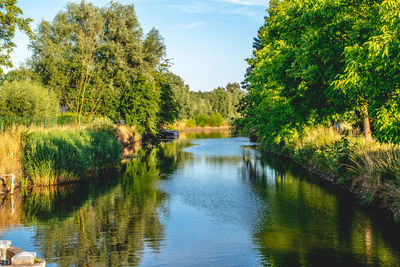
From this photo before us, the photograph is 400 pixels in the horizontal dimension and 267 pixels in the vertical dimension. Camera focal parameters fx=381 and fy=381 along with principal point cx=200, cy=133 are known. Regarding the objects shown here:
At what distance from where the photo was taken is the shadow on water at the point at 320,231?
8.53 metres

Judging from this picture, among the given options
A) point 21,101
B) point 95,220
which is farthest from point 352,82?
point 21,101

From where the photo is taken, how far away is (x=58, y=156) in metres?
17.4

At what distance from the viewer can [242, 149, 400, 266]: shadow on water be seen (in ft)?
28.0

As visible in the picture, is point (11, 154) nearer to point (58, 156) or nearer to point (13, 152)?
point (13, 152)

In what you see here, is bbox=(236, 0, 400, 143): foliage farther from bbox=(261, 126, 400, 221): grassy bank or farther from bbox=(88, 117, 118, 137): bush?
bbox=(88, 117, 118, 137): bush

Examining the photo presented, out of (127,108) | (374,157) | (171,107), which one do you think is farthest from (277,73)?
(171,107)

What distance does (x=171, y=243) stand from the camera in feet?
31.9

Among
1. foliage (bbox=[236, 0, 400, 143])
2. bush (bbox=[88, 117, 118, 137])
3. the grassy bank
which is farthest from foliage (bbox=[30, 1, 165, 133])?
foliage (bbox=[236, 0, 400, 143])

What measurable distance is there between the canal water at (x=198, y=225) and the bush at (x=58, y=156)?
3.08ft

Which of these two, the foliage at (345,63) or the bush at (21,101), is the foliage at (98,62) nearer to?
the bush at (21,101)

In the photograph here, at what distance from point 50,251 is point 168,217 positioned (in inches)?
169

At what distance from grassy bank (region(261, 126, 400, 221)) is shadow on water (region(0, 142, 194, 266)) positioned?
7.42m

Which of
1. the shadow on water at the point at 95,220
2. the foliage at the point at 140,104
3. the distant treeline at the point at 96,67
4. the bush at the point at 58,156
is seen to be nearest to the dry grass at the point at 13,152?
the bush at the point at 58,156

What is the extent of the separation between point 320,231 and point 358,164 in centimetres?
564
